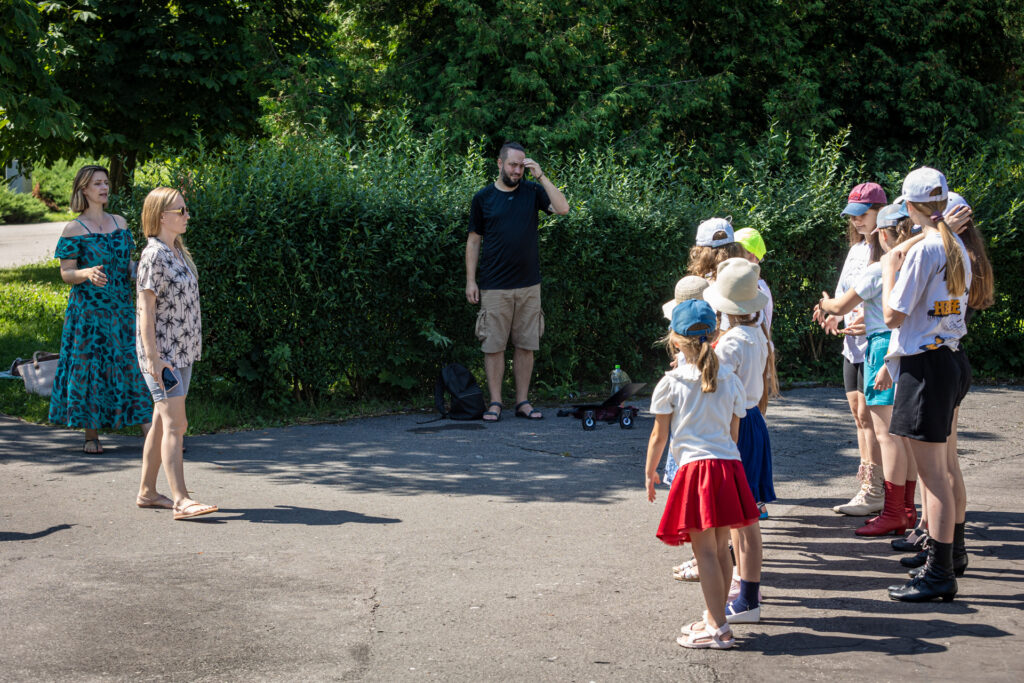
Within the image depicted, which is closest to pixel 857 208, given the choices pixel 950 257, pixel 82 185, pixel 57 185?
pixel 950 257

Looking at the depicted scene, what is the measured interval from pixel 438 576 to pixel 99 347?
399 cm

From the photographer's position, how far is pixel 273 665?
14.2 ft

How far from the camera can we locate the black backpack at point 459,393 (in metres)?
9.62

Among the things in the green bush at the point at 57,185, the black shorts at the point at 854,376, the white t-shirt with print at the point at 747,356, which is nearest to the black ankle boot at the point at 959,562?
the black shorts at the point at 854,376

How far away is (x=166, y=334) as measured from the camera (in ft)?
20.9

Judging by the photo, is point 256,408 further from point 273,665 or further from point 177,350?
point 273,665

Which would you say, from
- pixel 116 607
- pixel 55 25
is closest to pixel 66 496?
pixel 116 607

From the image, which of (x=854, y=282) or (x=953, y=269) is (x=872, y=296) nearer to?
(x=854, y=282)

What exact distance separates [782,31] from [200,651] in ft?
51.5

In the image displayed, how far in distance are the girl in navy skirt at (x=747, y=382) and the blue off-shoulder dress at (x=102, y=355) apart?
493 centimetres

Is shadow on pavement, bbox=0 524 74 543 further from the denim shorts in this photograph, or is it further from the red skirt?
the red skirt

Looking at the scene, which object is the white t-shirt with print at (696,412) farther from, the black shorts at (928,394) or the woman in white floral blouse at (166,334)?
the woman in white floral blouse at (166,334)

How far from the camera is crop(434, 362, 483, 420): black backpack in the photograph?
9617 millimetres

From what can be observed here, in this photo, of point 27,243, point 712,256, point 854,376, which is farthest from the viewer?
point 27,243
